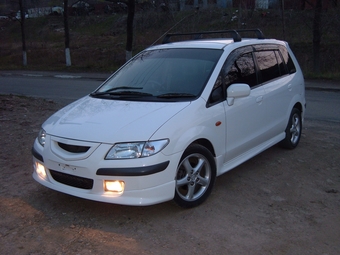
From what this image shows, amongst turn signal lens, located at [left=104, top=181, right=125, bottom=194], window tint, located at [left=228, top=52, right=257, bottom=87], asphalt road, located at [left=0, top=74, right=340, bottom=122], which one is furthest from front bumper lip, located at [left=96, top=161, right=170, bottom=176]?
asphalt road, located at [left=0, top=74, right=340, bottom=122]

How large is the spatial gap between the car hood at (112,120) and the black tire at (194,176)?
1.55 feet

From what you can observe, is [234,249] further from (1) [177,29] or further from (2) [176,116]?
(1) [177,29]

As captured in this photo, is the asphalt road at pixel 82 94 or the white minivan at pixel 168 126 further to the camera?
the asphalt road at pixel 82 94

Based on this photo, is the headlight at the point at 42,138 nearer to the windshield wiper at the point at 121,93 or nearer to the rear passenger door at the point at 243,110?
the windshield wiper at the point at 121,93

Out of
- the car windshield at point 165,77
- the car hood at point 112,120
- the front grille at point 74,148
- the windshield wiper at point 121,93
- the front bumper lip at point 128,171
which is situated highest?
the car windshield at point 165,77

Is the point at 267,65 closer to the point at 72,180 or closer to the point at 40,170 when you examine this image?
the point at 72,180

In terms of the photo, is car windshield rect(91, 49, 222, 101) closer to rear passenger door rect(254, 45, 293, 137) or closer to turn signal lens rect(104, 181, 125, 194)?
rear passenger door rect(254, 45, 293, 137)

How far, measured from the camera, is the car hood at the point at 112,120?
12.9 ft

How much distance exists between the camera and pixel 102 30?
4806cm

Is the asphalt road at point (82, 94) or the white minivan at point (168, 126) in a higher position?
the white minivan at point (168, 126)

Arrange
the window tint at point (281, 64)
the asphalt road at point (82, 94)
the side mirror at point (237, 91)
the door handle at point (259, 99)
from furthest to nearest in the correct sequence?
the asphalt road at point (82, 94)
the window tint at point (281, 64)
the door handle at point (259, 99)
the side mirror at point (237, 91)

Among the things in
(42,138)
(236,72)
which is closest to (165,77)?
(236,72)

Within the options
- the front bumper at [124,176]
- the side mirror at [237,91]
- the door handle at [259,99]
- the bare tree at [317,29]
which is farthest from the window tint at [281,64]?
the bare tree at [317,29]

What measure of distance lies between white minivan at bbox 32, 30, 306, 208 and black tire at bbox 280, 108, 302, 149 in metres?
0.37
